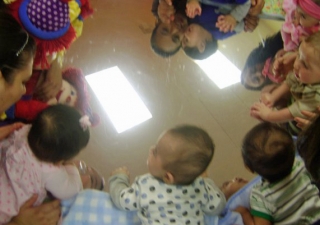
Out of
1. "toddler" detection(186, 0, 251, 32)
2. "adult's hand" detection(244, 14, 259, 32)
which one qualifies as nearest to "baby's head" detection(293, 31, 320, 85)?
"toddler" detection(186, 0, 251, 32)

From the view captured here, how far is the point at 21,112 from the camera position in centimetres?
86

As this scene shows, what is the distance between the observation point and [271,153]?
2.49ft

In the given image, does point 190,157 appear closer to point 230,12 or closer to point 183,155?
point 183,155

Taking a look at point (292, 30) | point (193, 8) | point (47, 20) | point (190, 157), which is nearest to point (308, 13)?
point (292, 30)

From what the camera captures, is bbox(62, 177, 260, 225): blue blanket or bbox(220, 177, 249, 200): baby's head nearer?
bbox(62, 177, 260, 225): blue blanket

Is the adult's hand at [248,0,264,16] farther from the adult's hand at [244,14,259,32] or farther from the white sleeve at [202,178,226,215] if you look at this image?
the white sleeve at [202,178,226,215]

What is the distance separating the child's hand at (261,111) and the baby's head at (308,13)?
26 cm

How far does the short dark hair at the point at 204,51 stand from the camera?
4.48ft

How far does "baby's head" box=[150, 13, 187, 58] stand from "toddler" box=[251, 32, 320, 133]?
0.44 metres

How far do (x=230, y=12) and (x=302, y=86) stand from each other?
447 mm

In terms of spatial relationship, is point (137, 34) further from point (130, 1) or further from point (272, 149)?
point (272, 149)

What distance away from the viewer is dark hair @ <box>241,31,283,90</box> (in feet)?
4.09

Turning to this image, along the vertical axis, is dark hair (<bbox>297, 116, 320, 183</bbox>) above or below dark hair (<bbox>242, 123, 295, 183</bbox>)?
above

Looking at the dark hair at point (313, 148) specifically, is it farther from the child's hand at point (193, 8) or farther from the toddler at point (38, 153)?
the child's hand at point (193, 8)
